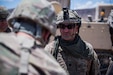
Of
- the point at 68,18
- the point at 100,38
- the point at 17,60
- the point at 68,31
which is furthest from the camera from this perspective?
the point at 100,38

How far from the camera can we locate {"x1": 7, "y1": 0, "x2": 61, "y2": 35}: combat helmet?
2543mm

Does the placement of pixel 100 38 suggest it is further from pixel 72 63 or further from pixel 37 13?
pixel 37 13

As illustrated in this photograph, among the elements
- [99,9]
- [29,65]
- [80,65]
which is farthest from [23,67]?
[99,9]

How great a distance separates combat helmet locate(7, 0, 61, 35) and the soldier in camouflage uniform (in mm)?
2381

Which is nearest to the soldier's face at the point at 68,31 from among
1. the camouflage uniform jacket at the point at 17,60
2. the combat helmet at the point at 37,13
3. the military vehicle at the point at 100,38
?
the combat helmet at the point at 37,13

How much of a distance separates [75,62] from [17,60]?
2798 mm

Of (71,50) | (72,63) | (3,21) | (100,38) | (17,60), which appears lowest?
(100,38)

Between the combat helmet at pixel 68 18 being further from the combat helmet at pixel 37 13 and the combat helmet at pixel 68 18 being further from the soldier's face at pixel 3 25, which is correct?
the combat helmet at pixel 37 13

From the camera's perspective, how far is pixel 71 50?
17.0ft

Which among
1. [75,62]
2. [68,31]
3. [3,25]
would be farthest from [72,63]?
[3,25]

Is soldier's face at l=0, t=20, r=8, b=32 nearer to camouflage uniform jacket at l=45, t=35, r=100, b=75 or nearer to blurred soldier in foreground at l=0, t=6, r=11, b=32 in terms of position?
blurred soldier in foreground at l=0, t=6, r=11, b=32

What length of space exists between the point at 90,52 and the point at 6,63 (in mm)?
→ 2986

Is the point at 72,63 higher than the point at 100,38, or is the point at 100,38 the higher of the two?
the point at 72,63

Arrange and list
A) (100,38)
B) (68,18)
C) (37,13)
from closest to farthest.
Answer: (37,13), (68,18), (100,38)
